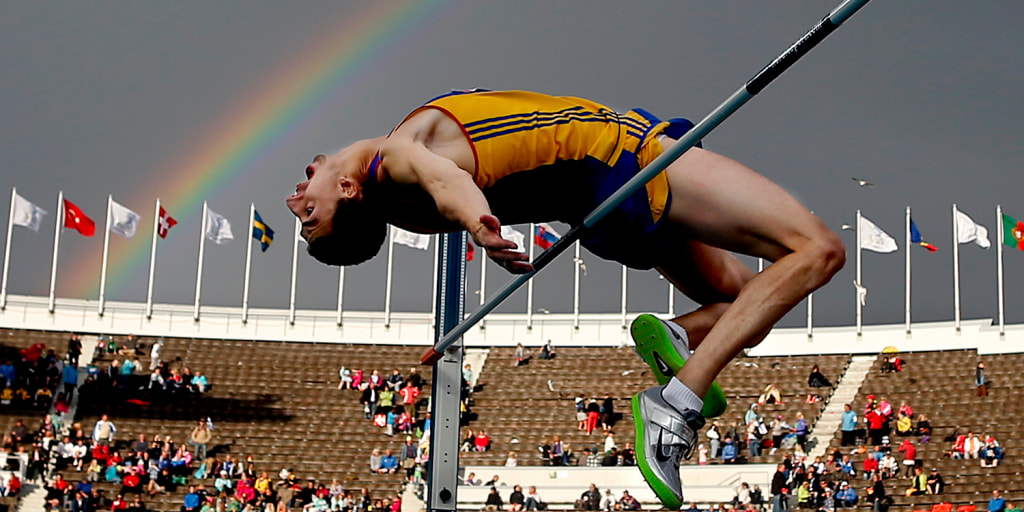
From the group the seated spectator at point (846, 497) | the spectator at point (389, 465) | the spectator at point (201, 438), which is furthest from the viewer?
the spectator at point (201, 438)

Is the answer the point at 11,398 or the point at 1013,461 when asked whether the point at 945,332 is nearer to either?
the point at 1013,461

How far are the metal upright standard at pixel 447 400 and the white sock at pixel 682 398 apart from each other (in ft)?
6.55

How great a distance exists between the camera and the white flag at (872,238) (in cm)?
2794

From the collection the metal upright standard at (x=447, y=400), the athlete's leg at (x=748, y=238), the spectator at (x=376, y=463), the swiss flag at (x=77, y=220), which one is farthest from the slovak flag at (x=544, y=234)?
the athlete's leg at (x=748, y=238)

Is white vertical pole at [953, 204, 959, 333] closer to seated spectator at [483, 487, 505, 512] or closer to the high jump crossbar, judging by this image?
seated spectator at [483, 487, 505, 512]

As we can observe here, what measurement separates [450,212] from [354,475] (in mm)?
18192

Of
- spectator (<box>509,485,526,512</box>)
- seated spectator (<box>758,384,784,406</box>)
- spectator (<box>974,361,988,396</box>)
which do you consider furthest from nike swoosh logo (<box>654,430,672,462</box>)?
spectator (<box>974,361,988,396</box>)

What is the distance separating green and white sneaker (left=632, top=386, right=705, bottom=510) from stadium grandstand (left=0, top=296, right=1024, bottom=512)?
1427 centimetres

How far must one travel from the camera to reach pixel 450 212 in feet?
9.21

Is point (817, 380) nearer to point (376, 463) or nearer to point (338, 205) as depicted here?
point (376, 463)

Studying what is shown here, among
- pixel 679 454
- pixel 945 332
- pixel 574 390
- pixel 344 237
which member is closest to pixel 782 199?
pixel 679 454

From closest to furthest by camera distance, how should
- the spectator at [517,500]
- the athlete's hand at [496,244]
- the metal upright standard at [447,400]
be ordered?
the athlete's hand at [496,244] < the metal upright standard at [447,400] < the spectator at [517,500]

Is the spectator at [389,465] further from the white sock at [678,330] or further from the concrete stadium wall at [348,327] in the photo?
the white sock at [678,330]

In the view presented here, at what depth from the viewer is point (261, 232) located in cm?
3019
